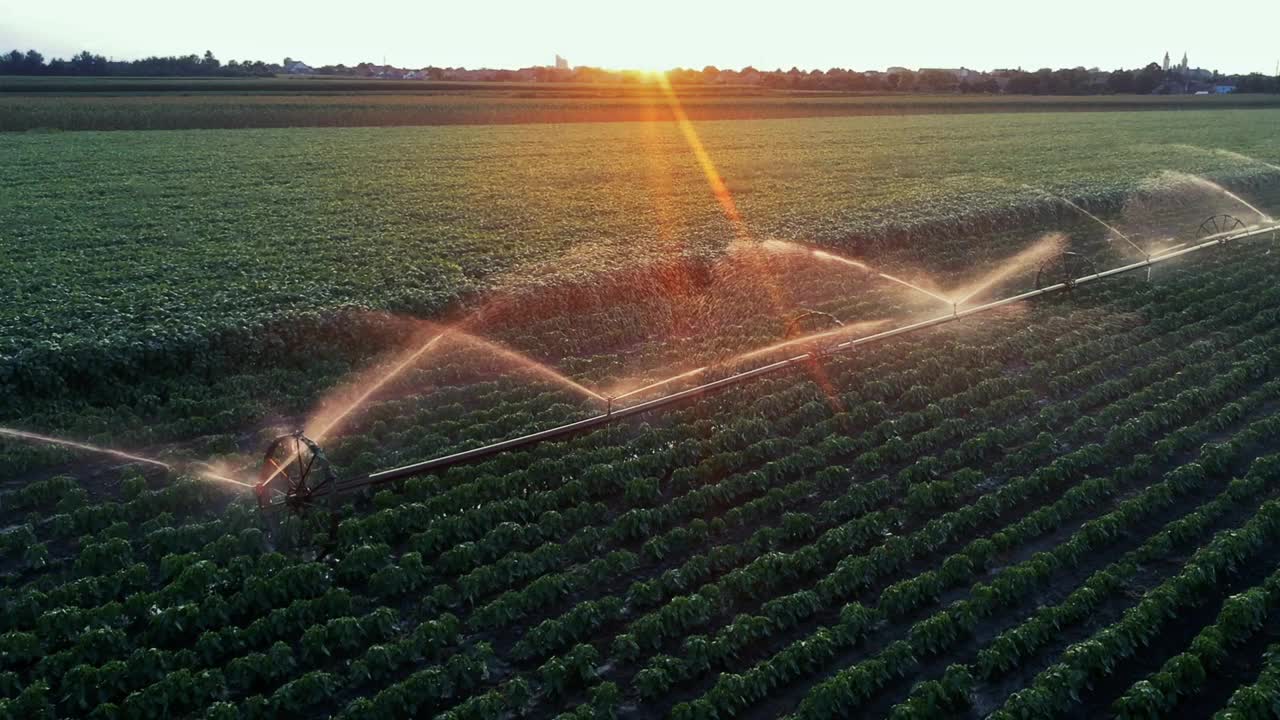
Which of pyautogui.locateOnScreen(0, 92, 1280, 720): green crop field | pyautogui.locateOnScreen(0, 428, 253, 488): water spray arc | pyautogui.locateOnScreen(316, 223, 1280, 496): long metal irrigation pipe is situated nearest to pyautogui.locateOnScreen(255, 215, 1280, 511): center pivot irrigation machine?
pyautogui.locateOnScreen(316, 223, 1280, 496): long metal irrigation pipe

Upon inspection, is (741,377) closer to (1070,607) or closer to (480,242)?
(1070,607)

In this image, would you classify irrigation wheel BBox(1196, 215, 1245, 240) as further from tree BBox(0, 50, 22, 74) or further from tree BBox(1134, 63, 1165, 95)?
tree BBox(0, 50, 22, 74)

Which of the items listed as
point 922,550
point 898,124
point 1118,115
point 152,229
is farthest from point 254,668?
point 1118,115

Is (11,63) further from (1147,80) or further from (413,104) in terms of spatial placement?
(1147,80)

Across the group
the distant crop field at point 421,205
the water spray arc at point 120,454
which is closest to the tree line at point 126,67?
the distant crop field at point 421,205

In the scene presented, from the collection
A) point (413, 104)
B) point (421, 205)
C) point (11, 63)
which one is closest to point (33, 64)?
point (11, 63)

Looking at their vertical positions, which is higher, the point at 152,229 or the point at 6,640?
the point at 152,229
